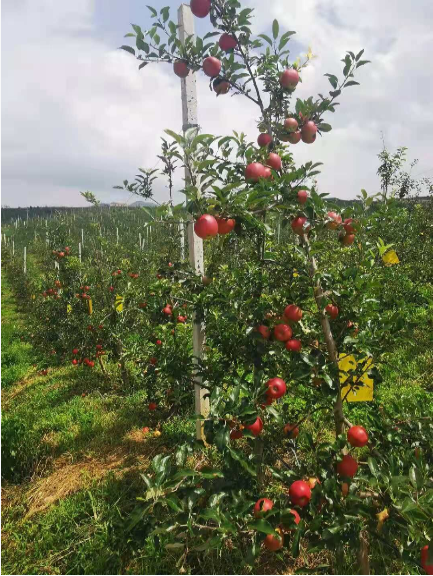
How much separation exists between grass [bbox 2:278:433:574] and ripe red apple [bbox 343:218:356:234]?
0.61 meters

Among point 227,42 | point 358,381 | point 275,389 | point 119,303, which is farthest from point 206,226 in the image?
point 119,303

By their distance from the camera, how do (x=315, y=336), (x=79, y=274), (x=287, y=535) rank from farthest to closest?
1. (x=79, y=274)
2. (x=315, y=336)
3. (x=287, y=535)

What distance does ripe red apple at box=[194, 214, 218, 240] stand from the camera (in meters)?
1.34

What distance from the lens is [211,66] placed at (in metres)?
1.89

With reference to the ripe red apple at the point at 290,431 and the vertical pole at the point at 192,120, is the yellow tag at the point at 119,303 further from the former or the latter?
the ripe red apple at the point at 290,431

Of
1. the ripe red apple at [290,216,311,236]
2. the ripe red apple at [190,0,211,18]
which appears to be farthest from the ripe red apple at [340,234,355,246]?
the ripe red apple at [190,0,211,18]

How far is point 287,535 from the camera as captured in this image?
52.5 inches

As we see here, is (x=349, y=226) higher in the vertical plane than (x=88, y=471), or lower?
higher

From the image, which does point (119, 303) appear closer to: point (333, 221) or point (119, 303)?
point (119, 303)

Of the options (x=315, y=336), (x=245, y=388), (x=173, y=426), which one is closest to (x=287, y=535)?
(x=245, y=388)

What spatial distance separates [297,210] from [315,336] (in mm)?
574

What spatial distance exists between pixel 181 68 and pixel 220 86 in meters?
0.23

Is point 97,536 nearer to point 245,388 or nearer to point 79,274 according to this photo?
point 245,388

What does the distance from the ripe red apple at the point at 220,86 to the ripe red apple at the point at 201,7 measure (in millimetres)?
311
